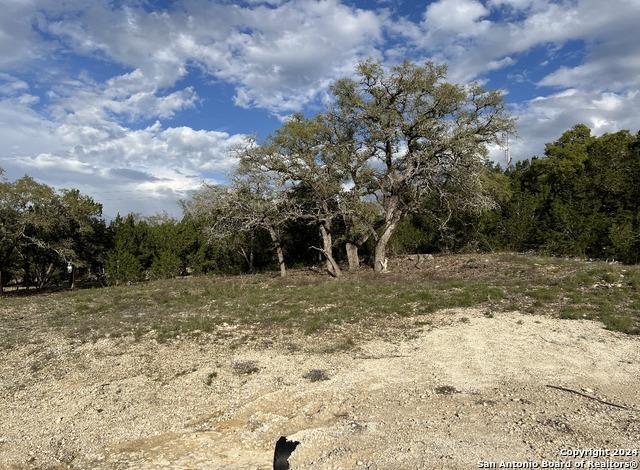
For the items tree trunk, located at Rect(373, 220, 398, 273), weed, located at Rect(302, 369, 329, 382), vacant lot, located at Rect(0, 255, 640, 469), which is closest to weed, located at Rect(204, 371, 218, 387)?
vacant lot, located at Rect(0, 255, 640, 469)

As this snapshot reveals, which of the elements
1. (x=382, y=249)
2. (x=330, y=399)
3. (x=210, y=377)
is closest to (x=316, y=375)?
(x=330, y=399)

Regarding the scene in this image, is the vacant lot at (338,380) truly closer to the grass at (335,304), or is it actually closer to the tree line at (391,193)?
the grass at (335,304)

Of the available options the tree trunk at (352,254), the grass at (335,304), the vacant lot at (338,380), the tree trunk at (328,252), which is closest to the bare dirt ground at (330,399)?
the vacant lot at (338,380)

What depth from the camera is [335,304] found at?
12094mm

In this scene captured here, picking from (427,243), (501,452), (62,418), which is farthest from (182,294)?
(427,243)

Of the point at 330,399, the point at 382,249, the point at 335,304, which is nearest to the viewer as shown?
the point at 330,399

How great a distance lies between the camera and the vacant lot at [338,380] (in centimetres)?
503

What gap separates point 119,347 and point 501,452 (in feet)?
23.9

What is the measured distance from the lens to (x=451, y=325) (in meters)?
9.62

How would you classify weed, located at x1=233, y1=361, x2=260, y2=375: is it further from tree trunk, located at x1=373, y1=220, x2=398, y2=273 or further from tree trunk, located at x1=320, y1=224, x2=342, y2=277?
tree trunk, located at x1=373, y1=220, x2=398, y2=273

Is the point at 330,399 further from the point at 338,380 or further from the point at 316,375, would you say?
Answer: the point at 316,375

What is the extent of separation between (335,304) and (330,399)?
5.82 m

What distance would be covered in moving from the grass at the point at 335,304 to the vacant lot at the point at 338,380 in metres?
0.08

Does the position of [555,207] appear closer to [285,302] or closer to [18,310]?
[285,302]
